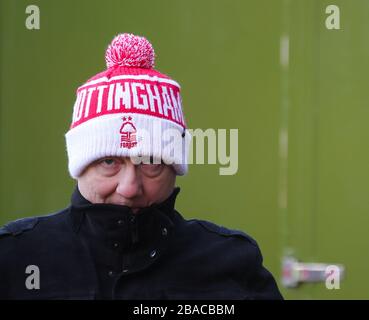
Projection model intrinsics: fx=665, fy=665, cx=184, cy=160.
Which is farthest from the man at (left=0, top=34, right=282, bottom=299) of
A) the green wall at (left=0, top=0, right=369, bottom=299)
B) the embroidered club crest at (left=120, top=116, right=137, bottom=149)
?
the green wall at (left=0, top=0, right=369, bottom=299)

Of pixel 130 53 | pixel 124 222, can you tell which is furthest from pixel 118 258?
pixel 130 53

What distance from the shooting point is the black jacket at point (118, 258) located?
1652mm

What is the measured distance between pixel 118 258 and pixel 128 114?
360 millimetres

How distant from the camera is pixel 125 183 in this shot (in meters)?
1.63

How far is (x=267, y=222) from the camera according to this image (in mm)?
1975

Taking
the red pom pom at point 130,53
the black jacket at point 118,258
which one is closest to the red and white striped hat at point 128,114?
the red pom pom at point 130,53

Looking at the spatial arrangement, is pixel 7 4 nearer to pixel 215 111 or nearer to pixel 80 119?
pixel 80 119

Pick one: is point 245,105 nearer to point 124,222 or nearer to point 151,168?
point 151,168

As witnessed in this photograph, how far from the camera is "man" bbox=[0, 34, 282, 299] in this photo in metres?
1.65

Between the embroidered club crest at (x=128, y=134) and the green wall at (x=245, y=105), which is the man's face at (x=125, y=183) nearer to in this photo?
the embroidered club crest at (x=128, y=134)

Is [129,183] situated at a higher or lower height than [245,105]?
lower

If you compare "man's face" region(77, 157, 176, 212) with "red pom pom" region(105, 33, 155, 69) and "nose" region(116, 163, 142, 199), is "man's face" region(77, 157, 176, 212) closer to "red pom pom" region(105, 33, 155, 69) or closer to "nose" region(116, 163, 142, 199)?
"nose" region(116, 163, 142, 199)

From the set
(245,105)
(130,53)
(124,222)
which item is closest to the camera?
A: (124,222)

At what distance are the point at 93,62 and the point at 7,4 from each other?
32 centimetres
